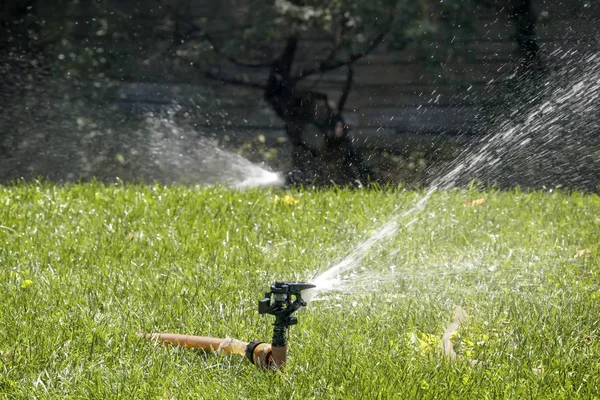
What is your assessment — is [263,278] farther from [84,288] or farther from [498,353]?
[498,353]

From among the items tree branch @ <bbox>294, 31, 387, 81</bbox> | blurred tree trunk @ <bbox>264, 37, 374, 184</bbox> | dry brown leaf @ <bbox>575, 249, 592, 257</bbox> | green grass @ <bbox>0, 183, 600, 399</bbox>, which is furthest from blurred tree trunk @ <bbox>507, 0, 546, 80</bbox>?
dry brown leaf @ <bbox>575, 249, 592, 257</bbox>

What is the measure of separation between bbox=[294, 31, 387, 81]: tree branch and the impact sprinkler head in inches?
169

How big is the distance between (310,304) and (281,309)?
0.63m

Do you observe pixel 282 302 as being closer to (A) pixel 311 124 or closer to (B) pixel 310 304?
(B) pixel 310 304

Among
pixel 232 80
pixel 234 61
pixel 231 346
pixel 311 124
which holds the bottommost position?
pixel 231 346

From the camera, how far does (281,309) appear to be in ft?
6.56

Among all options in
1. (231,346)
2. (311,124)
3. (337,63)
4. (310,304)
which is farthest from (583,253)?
(337,63)

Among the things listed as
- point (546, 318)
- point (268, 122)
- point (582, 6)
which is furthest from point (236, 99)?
point (546, 318)

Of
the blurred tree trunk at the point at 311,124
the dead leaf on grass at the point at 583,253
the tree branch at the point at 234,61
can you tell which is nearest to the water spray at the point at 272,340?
the dead leaf on grass at the point at 583,253

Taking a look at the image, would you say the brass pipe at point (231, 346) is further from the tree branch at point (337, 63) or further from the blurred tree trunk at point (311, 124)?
the tree branch at point (337, 63)

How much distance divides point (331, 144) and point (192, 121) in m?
1.02

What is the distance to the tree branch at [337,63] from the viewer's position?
6121 mm

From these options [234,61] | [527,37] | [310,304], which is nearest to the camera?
[310,304]

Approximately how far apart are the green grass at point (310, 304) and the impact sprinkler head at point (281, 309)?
0.05 metres
